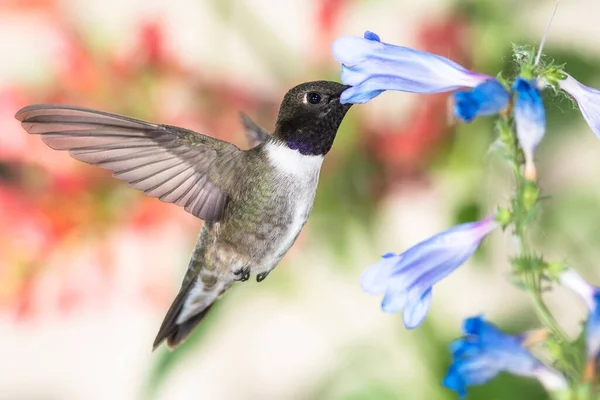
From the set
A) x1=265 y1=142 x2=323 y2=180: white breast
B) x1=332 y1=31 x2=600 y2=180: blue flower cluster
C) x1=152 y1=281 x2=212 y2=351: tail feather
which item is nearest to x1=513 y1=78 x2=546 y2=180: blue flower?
x1=332 y1=31 x2=600 y2=180: blue flower cluster

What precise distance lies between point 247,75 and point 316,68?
0.49 meters

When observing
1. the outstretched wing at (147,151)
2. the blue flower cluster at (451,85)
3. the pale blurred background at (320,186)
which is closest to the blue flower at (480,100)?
the blue flower cluster at (451,85)

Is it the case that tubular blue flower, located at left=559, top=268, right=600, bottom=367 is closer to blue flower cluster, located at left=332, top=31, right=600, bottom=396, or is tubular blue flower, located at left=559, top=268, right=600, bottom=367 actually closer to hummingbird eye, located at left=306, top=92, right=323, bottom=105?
blue flower cluster, located at left=332, top=31, right=600, bottom=396

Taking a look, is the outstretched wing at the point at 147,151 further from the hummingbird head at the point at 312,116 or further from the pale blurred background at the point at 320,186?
the pale blurred background at the point at 320,186

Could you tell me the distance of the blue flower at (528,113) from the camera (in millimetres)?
281

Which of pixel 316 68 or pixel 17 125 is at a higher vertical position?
pixel 316 68

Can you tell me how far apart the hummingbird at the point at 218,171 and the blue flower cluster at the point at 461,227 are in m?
0.04

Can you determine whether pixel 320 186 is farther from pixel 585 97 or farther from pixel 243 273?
pixel 585 97

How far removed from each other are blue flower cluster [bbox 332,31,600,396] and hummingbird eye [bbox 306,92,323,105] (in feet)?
0.13

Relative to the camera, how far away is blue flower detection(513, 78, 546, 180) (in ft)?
0.92

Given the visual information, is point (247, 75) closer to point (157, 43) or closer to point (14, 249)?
point (157, 43)

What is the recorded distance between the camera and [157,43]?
82cm

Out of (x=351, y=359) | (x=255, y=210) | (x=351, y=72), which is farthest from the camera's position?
(x=351, y=359)

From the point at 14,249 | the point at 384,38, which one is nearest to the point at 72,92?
the point at 14,249
